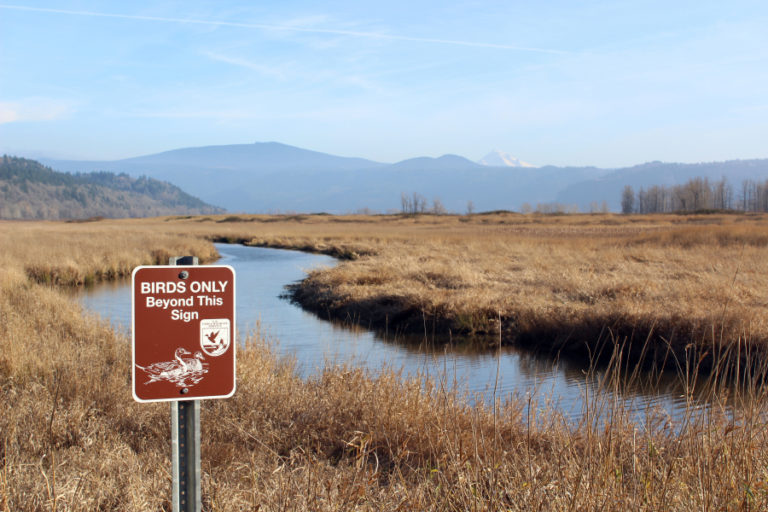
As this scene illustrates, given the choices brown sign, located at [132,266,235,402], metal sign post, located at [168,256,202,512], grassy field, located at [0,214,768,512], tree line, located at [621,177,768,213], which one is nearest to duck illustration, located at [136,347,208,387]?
brown sign, located at [132,266,235,402]

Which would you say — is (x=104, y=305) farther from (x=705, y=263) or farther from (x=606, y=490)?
(x=705, y=263)

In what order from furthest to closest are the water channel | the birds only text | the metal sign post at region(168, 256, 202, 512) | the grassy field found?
the water channel < the grassy field < the metal sign post at region(168, 256, 202, 512) < the birds only text

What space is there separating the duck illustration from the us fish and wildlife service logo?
0.15ft

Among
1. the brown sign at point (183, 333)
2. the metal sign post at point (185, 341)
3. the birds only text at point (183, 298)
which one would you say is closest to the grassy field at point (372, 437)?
the metal sign post at point (185, 341)

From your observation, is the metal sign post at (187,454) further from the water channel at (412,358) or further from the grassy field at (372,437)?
the water channel at (412,358)

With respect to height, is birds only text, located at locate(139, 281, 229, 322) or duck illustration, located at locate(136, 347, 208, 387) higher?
birds only text, located at locate(139, 281, 229, 322)

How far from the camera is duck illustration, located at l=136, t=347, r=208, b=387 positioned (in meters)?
2.46

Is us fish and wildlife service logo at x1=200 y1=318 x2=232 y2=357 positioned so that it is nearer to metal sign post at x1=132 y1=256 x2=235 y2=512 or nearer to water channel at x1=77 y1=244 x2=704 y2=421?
metal sign post at x1=132 y1=256 x2=235 y2=512

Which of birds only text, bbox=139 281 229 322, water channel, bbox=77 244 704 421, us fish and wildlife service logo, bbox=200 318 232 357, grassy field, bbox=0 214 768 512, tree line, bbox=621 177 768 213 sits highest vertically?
tree line, bbox=621 177 768 213

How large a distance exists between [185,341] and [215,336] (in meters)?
0.11

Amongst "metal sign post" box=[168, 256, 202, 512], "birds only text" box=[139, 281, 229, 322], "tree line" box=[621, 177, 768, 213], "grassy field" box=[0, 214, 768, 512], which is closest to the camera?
"birds only text" box=[139, 281, 229, 322]

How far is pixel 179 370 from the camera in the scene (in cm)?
248

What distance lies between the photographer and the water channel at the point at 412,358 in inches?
309

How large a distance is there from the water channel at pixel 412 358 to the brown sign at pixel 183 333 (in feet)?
8.80
